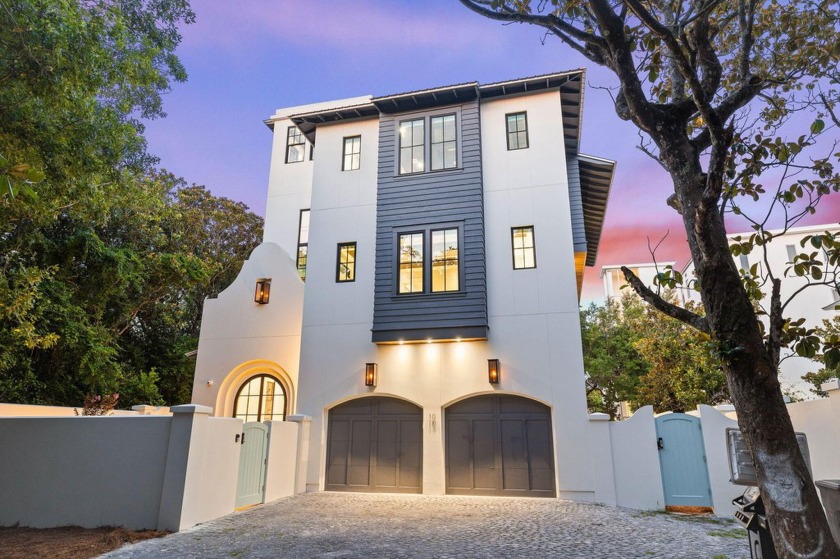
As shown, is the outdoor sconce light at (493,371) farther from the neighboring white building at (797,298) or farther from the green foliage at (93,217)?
the neighboring white building at (797,298)

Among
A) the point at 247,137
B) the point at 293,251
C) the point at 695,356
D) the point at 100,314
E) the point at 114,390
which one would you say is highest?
the point at 247,137

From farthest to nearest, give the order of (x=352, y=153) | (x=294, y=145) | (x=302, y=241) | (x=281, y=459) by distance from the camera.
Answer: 1. (x=294, y=145)
2. (x=302, y=241)
3. (x=352, y=153)
4. (x=281, y=459)

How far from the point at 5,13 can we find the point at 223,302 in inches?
291

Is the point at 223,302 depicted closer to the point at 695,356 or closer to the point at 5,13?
the point at 5,13

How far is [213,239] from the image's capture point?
19234mm

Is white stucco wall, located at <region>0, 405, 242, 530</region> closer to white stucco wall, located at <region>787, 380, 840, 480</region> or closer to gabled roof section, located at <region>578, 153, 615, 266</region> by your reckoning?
white stucco wall, located at <region>787, 380, 840, 480</region>

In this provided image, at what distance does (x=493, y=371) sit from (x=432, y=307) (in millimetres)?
1757

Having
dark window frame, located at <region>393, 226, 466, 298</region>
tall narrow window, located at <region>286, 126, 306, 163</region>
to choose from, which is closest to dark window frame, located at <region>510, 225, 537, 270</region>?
dark window frame, located at <region>393, 226, 466, 298</region>

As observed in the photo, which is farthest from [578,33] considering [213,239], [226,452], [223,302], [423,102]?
[213,239]

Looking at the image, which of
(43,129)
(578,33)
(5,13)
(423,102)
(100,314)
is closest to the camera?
(578,33)

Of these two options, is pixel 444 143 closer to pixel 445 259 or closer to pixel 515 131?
pixel 515 131

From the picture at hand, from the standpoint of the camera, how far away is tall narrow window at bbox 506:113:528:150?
425 inches

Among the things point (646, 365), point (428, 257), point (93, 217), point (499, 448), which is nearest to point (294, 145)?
point (428, 257)

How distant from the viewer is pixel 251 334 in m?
11.7
